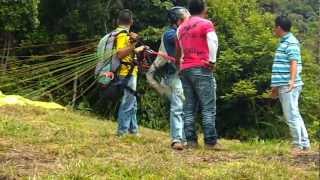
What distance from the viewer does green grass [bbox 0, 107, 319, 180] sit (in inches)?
201

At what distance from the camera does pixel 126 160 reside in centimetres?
573

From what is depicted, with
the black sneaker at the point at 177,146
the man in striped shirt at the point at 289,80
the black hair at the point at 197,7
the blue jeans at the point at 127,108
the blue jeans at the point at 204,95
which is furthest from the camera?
the blue jeans at the point at 127,108

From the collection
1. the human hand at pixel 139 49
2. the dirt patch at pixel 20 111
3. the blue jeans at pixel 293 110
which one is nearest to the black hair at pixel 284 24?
the blue jeans at pixel 293 110

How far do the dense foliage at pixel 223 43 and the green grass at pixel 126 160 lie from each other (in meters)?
7.79

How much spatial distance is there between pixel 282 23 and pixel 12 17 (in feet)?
34.7

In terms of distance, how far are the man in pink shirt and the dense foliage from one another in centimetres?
802

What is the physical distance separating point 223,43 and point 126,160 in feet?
37.1

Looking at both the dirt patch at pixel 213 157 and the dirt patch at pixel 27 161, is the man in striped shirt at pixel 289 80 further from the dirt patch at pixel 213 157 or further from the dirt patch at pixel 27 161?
the dirt patch at pixel 27 161

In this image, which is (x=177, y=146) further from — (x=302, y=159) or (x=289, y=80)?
(x=289, y=80)

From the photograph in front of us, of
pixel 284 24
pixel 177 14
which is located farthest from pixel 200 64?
pixel 284 24

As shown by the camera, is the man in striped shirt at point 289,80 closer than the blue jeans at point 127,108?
Yes

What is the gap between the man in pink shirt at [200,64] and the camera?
6.91 m

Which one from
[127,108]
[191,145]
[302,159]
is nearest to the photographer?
[302,159]

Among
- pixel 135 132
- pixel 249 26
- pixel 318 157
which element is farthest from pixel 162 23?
pixel 318 157
